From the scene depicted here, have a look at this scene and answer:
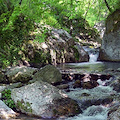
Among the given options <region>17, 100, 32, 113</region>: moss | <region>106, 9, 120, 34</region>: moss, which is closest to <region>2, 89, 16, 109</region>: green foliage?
<region>17, 100, 32, 113</region>: moss

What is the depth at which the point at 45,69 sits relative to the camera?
22.0 ft

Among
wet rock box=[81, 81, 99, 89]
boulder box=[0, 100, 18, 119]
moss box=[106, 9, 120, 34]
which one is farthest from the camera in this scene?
moss box=[106, 9, 120, 34]

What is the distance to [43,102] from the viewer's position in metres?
4.13

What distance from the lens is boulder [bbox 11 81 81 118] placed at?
3.99 meters


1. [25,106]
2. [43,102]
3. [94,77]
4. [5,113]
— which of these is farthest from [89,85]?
[5,113]

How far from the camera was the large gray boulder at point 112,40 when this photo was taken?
40.7 feet

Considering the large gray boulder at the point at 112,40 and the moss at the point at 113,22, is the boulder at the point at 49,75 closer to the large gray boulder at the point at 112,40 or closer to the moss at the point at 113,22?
the large gray boulder at the point at 112,40

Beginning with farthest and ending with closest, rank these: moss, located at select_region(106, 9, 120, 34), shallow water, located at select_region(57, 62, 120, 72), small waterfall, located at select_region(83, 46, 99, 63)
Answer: small waterfall, located at select_region(83, 46, 99, 63) → moss, located at select_region(106, 9, 120, 34) → shallow water, located at select_region(57, 62, 120, 72)

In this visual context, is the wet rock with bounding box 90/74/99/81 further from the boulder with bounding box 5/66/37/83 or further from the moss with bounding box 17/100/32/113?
the moss with bounding box 17/100/32/113

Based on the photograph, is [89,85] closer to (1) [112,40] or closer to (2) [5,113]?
(2) [5,113]

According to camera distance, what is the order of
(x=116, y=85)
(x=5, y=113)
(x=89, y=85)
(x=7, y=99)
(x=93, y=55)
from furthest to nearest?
(x=93, y=55) < (x=89, y=85) < (x=116, y=85) < (x=7, y=99) < (x=5, y=113)

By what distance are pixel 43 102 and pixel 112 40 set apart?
35.0ft

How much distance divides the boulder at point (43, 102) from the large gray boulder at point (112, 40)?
9.59m

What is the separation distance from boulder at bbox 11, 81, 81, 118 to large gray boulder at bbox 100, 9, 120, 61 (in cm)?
959
